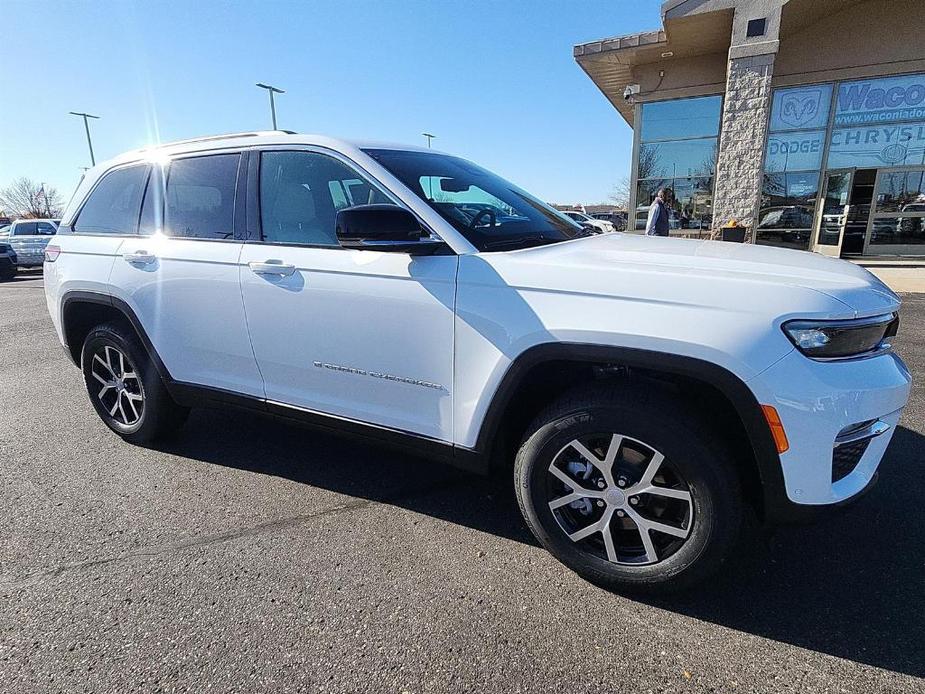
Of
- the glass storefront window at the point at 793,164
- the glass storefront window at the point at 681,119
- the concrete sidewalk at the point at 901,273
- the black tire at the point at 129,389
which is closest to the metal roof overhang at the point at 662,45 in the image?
the glass storefront window at the point at 681,119

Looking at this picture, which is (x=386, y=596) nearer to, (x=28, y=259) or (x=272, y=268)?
(x=272, y=268)

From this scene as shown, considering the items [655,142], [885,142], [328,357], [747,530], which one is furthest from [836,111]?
[328,357]

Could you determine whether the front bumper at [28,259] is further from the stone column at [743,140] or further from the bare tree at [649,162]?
the stone column at [743,140]

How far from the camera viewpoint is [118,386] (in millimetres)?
3584

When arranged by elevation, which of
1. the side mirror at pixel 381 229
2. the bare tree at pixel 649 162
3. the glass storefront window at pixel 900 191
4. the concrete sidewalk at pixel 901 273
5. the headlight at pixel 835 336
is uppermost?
the bare tree at pixel 649 162

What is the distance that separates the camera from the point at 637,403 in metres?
1.99

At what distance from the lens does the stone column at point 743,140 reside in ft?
38.4

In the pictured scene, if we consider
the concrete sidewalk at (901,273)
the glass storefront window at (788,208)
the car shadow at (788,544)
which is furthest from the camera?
the glass storefront window at (788,208)

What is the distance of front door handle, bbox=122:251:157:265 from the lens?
3.13 metres

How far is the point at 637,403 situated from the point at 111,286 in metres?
→ 3.12

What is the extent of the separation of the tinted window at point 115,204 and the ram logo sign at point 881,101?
50.1 feet

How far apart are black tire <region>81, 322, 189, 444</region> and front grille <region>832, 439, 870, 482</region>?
3449mm

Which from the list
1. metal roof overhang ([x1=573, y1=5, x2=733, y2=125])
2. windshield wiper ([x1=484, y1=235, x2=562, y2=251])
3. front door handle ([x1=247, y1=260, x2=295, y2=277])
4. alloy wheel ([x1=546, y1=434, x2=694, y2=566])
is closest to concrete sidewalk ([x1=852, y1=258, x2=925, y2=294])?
metal roof overhang ([x1=573, y1=5, x2=733, y2=125])

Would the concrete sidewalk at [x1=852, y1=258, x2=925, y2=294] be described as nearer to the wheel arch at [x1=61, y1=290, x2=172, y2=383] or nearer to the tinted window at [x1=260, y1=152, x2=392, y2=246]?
the tinted window at [x1=260, y1=152, x2=392, y2=246]
